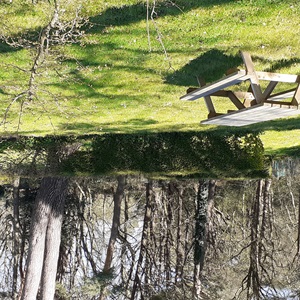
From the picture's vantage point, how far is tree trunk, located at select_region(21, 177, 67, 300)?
11656 millimetres

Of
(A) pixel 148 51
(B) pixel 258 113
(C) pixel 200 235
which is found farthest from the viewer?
(C) pixel 200 235

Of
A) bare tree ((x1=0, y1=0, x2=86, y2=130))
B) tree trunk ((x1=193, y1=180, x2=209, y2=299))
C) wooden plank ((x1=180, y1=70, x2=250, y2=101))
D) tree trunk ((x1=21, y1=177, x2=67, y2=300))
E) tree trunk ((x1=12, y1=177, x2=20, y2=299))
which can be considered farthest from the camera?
tree trunk ((x1=12, y1=177, x2=20, y2=299))

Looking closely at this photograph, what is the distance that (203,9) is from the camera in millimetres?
5367

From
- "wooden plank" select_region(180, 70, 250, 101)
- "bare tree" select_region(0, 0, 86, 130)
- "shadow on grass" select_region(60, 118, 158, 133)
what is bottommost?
"wooden plank" select_region(180, 70, 250, 101)

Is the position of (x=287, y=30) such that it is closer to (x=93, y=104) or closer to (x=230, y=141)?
(x=93, y=104)

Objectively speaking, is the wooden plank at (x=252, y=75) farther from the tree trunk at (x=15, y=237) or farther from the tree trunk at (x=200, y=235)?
the tree trunk at (x=15, y=237)

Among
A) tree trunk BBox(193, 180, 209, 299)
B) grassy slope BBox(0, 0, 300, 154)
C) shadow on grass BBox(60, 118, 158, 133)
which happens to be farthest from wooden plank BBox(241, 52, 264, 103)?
tree trunk BBox(193, 180, 209, 299)

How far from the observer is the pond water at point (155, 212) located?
10656 mm

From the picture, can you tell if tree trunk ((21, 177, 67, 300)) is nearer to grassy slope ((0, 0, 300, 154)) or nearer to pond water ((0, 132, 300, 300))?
pond water ((0, 132, 300, 300))

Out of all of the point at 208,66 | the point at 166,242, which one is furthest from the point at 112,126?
the point at 166,242

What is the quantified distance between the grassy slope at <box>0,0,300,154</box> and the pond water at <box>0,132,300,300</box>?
3059 mm

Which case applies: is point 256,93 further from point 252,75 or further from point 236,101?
point 236,101

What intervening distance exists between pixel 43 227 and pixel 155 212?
5450mm

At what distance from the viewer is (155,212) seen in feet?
52.8
